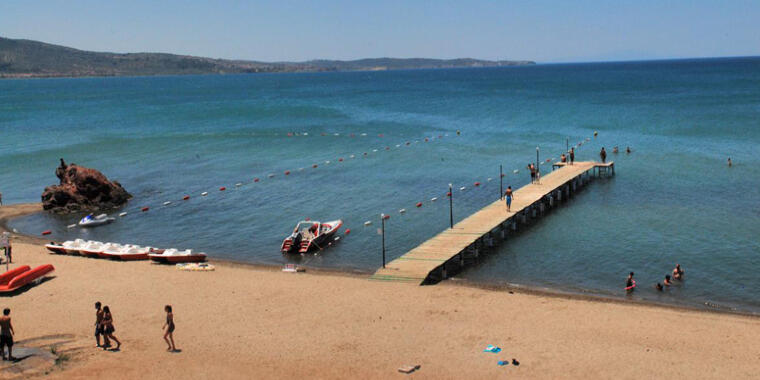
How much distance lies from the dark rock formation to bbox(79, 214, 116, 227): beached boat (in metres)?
3.52

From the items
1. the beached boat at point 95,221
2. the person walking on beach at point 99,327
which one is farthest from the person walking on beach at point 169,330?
the beached boat at point 95,221

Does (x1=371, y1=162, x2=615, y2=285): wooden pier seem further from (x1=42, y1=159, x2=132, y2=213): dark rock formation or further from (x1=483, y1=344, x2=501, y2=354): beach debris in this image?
(x1=42, y1=159, x2=132, y2=213): dark rock formation

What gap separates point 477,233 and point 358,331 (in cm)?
1267

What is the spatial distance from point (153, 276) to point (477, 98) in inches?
4255

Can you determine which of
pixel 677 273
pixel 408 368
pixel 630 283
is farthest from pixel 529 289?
pixel 408 368


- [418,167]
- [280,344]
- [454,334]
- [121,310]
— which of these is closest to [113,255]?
[121,310]

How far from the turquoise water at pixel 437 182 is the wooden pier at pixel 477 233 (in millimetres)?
1164

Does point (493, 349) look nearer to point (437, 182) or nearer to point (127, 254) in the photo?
point (127, 254)

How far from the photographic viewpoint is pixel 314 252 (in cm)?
3647

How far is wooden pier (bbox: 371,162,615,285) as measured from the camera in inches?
1198

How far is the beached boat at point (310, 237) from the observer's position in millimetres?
36156

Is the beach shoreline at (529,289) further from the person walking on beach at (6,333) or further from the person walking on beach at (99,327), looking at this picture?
the person walking on beach at (6,333)

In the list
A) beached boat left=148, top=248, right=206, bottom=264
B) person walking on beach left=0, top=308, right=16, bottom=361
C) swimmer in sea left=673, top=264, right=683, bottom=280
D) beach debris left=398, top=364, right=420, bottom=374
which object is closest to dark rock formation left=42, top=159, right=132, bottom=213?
beached boat left=148, top=248, right=206, bottom=264

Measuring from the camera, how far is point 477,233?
3503 centimetres
